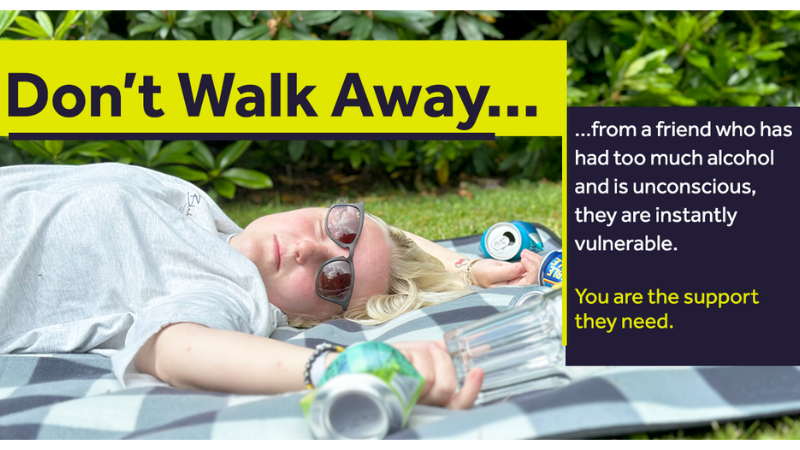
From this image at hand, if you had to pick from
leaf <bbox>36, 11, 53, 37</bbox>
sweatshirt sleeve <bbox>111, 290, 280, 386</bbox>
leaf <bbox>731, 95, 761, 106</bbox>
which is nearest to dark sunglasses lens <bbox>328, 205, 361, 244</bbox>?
sweatshirt sleeve <bbox>111, 290, 280, 386</bbox>

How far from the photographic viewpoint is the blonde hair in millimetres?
2012

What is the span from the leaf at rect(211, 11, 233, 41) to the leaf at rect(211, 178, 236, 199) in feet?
2.64

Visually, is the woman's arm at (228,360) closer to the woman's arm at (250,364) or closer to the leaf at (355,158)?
the woman's arm at (250,364)

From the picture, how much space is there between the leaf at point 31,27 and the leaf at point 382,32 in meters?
1.72

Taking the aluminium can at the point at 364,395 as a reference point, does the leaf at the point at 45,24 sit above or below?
above

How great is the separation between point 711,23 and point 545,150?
1401 mm

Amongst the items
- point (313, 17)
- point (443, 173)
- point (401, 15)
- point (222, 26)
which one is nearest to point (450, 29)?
point (401, 15)

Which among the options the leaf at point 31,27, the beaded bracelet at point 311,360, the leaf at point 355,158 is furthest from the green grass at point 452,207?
the beaded bracelet at point 311,360

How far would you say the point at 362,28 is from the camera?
12.9 ft

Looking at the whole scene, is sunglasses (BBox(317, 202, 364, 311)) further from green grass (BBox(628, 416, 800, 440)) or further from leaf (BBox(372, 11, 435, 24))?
leaf (BBox(372, 11, 435, 24))

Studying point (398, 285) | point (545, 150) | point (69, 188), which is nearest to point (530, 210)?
point (545, 150)

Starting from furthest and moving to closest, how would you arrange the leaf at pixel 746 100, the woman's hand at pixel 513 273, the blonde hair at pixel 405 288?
the leaf at pixel 746 100, the woman's hand at pixel 513 273, the blonde hair at pixel 405 288

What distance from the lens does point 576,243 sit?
1576mm

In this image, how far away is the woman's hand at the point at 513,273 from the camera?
91.6 inches
